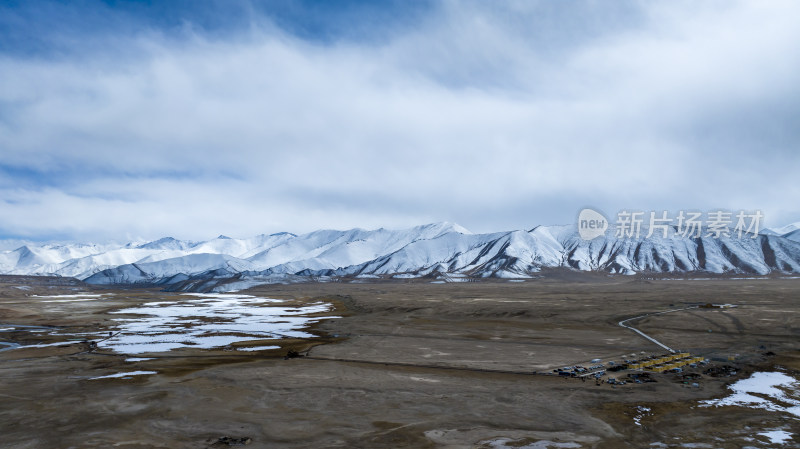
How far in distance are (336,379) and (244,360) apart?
1318 cm

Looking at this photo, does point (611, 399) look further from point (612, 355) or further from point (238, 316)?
point (238, 316)

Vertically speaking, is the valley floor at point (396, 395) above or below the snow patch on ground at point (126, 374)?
below

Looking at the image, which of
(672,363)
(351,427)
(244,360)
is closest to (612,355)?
(672,363)

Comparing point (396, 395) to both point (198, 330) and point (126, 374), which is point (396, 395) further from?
point (198, 330)

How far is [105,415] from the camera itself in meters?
29.5

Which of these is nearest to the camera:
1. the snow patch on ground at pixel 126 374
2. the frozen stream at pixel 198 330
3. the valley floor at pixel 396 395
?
the valley floor at pixel 396 395

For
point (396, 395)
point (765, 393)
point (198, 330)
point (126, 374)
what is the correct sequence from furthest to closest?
point (198, 330)
point (126, 374)
point (396, 395)
point (765, 393)

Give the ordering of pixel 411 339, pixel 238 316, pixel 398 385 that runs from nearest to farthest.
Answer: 1. pixel 398 385
2. pixel 411 339
3. pixel 238 316

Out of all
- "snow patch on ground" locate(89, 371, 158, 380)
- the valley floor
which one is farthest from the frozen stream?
"snow patch on ground" locate(89, 371, 158, 380)

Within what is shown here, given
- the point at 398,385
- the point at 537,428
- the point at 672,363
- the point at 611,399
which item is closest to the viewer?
the point at 537,428

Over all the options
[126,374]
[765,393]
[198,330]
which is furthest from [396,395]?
[198,330]

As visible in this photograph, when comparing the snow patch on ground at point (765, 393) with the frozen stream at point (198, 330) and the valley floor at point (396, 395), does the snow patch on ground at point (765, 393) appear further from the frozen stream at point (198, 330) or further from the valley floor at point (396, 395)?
the frozen stream at point (198, 330)

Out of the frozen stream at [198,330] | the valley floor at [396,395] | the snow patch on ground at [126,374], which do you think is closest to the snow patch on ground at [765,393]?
the valley floor at [396,395]

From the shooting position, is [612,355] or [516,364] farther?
[612,355]
